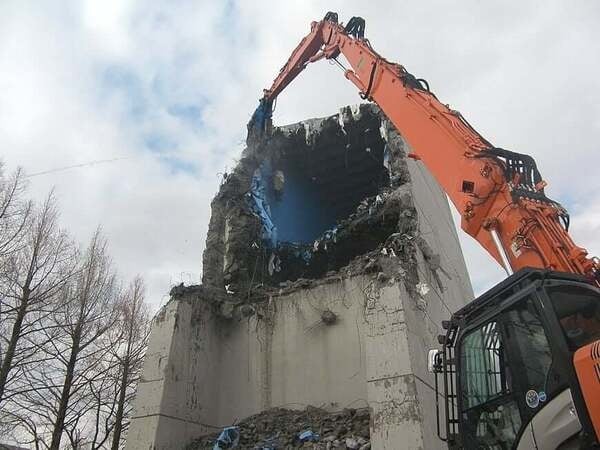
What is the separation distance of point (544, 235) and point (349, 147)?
10.2 metres

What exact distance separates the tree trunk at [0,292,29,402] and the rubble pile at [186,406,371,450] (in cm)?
688

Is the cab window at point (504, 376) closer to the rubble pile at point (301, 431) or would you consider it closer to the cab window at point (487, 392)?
the cab window at point (487, 392)

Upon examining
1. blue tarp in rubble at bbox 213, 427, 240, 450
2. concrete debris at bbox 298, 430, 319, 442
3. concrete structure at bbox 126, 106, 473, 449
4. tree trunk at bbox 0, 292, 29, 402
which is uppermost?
tree trunk at bbox 0, 292, 29, 402

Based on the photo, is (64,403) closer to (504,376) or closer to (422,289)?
(422,289)

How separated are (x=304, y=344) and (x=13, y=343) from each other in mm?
8490

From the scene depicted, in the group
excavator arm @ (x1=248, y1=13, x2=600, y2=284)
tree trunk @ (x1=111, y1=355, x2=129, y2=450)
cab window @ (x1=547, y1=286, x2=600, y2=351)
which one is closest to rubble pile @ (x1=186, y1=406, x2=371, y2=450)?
excavator arm @ (x1=248, y1=13, x2=600, y2=284)

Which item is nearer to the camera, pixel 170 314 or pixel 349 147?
pixel 170 314

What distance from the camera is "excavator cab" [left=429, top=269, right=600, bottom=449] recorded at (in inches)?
114

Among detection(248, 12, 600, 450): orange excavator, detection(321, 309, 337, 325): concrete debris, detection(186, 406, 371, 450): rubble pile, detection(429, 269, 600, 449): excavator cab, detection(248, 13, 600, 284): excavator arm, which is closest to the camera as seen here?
detection(429, 269, 600, 449): excavator cab

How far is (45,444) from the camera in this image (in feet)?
44.4

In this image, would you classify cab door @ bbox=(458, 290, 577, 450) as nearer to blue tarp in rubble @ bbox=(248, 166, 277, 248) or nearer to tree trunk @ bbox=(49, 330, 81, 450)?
blue tarp in rubble @ bbox=(248, 166, 277, 248)

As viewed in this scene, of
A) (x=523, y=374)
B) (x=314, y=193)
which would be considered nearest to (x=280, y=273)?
(x=314, y=193)

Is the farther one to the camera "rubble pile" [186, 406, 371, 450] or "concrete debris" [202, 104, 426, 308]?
"concrete debris" [202, 104, 426, 308]

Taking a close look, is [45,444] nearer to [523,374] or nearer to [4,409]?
[4,409]
